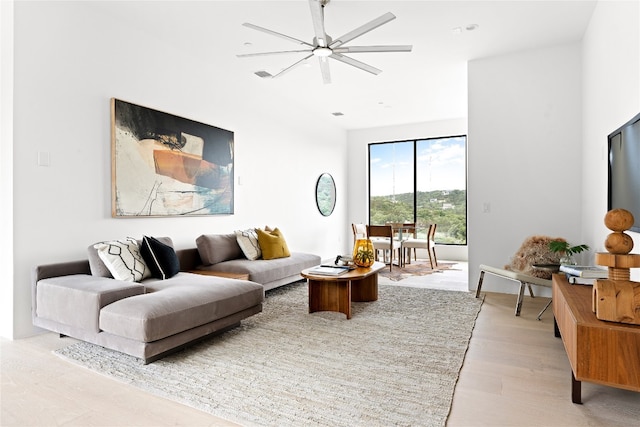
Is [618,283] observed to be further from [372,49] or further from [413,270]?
[413,270]

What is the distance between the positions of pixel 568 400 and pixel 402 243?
187 inches

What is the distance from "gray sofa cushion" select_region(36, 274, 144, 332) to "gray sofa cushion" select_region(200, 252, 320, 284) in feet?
4.59

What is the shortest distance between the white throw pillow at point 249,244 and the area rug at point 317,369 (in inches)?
46.3

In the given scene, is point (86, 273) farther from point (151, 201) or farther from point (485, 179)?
point (485, 179)

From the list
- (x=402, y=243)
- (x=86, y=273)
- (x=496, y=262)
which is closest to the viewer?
(x=86, y=273)

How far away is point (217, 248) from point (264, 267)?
63cm

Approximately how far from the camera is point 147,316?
2299 millimetres

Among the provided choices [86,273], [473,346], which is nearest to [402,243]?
[473,346]

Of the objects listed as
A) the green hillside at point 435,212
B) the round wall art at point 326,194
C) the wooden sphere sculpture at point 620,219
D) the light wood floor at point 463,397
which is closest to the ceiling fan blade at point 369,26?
the wooden sphere sculpture at point 620,219

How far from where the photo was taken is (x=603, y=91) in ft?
10.7

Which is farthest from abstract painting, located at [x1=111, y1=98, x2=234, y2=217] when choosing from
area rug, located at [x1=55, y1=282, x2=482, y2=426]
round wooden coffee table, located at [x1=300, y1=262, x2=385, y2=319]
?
round wooden coffee table, located at [x1=300, y1=262, x2=385, y2=319]

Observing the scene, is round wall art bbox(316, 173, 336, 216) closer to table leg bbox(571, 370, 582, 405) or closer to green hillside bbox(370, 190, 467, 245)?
green hillside bbox(370, 190, 467, 245)

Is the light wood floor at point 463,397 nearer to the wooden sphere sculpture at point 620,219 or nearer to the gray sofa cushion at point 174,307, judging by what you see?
the gray sofa cushion at point 174,307

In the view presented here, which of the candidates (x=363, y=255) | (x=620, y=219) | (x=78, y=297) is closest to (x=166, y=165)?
(x=78, y=297)
